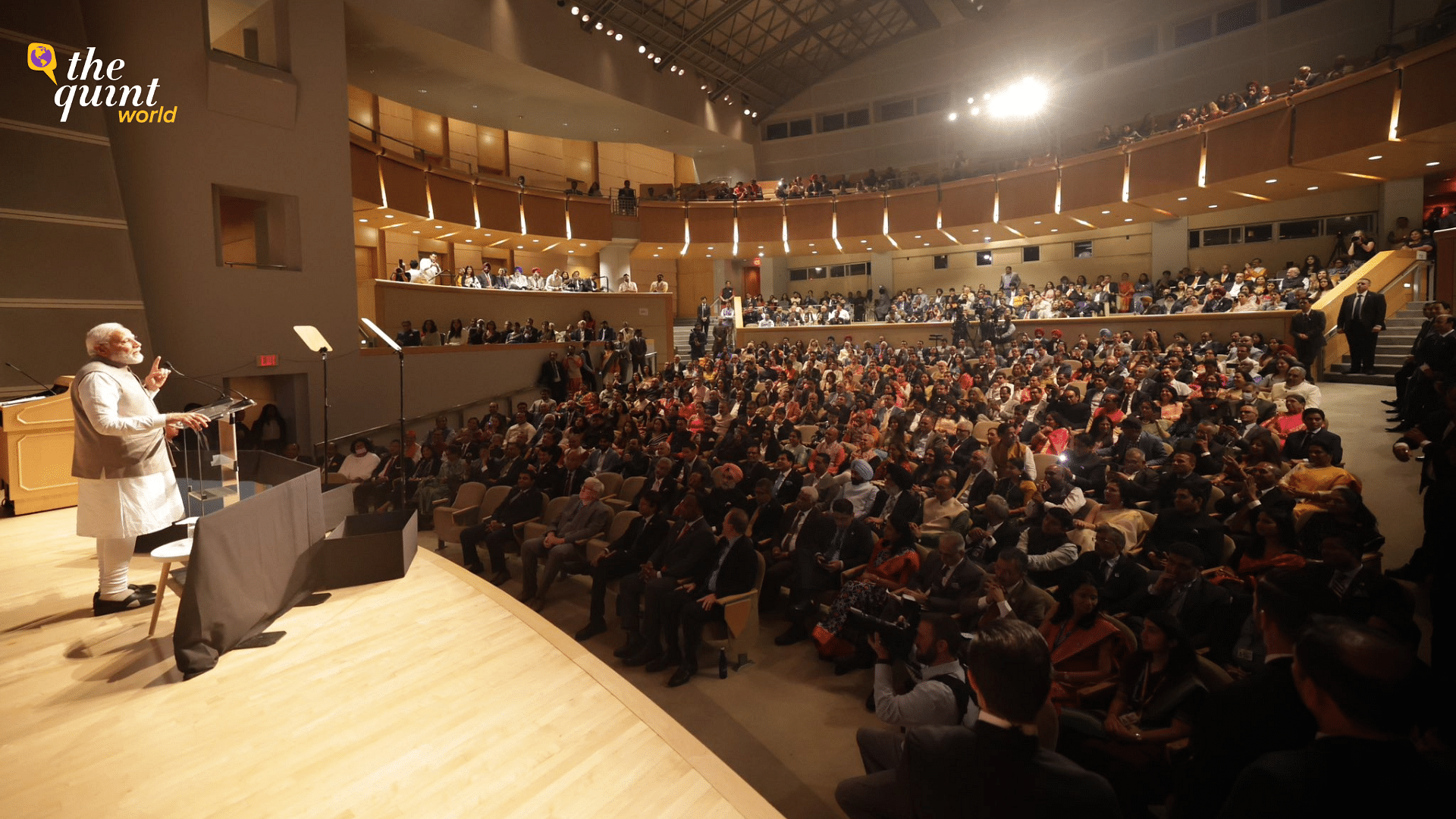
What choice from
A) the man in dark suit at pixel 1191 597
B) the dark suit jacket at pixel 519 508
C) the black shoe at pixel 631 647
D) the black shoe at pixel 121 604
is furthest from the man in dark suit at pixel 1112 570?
the black shoe at pixel 121 604

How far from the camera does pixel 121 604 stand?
2.86 metres

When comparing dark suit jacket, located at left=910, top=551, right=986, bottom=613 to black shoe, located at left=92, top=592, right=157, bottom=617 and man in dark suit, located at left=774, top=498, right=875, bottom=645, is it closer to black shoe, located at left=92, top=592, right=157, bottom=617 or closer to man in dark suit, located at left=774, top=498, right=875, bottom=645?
man in dark suit, located at left=774, top=498, right=875, bottom=645

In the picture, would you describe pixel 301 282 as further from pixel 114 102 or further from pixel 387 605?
pixel 387 605

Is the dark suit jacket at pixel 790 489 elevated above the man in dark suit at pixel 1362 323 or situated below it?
below

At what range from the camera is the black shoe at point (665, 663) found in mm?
3750

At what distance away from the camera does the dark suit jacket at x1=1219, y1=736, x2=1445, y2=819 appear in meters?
1.01

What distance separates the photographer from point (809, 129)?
18.4 m

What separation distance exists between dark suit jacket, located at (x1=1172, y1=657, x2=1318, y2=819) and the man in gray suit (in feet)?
12.4

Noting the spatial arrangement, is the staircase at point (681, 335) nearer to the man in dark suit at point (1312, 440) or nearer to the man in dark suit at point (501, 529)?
the man in dark suit at point (501, 529)

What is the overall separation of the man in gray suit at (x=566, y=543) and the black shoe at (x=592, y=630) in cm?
55

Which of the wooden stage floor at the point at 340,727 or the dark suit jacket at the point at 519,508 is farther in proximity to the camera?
the dark suit jacket at the point at 519,508

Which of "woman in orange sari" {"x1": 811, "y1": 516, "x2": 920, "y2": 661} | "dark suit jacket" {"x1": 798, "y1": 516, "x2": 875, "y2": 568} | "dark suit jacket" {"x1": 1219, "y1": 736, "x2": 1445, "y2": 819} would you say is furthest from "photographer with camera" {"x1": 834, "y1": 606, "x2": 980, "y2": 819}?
"dark suit jacket" {"x1": 798, "y1": 516, "x2": 875, "y2": 568}

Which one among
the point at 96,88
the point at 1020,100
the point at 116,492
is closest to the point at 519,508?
the point at 116,492

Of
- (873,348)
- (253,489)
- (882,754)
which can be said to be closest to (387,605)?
(253,489)
